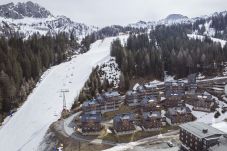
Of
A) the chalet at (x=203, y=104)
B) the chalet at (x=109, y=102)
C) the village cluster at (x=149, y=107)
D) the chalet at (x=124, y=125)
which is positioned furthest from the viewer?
the chalet at (x=109, y=102)

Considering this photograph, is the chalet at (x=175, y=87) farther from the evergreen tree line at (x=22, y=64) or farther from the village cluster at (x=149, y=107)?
the evergreen tree line at (x=22, y=64)

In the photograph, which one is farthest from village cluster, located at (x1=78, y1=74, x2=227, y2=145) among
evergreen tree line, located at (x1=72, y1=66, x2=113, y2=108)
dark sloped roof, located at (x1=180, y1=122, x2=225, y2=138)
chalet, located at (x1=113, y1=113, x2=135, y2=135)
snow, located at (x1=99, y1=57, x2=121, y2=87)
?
snow, located at (x1=99, y1=57, x2=121, y2=87)

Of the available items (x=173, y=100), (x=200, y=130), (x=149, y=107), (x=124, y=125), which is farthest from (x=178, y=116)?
(x=200, y=130)

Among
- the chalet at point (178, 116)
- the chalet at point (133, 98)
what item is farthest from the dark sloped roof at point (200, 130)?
the chalet at point (133, 98)

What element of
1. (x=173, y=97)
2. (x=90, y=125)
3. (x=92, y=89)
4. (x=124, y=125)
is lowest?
(x=90, y=125)

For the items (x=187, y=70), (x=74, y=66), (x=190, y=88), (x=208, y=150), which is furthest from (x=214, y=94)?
(x=74, y=66)

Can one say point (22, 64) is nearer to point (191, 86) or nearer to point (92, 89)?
point (92, 89)

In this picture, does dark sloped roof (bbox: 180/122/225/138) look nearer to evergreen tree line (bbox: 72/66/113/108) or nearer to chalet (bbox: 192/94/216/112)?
chalet (bbox: 192/94/216/112)
